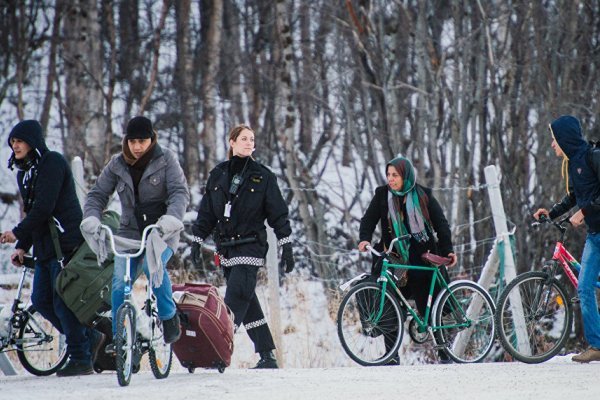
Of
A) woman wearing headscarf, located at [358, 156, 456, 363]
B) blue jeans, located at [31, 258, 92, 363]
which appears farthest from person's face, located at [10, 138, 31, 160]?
woman wearing headscarf, located at [358, 156, 456, 363]

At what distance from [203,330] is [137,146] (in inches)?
52.4

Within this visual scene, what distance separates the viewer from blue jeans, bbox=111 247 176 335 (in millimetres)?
7621

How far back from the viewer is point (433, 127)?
15672 millimetres

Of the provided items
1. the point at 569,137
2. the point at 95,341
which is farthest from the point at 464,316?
the point at 95,341

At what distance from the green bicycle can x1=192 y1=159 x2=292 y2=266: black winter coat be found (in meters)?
0.85

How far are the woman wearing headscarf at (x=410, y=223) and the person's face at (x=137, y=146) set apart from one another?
2386 millimetres

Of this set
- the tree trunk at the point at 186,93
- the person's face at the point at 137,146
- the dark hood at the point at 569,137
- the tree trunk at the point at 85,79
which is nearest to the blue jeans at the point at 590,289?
the dark hood at the point at 569,137

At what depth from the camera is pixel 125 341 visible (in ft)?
24.0

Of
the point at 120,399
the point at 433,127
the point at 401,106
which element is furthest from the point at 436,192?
the point at 120,399

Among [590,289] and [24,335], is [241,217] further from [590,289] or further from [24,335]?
[590,289]

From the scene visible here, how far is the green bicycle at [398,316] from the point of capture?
945 centimetres

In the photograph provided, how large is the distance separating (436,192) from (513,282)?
6520 mm

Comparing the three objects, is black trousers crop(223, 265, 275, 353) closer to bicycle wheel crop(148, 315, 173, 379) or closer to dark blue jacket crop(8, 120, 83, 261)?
bicycle wheel crop(148, 315, 173, 379)

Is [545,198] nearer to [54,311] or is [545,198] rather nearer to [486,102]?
[486,102]
